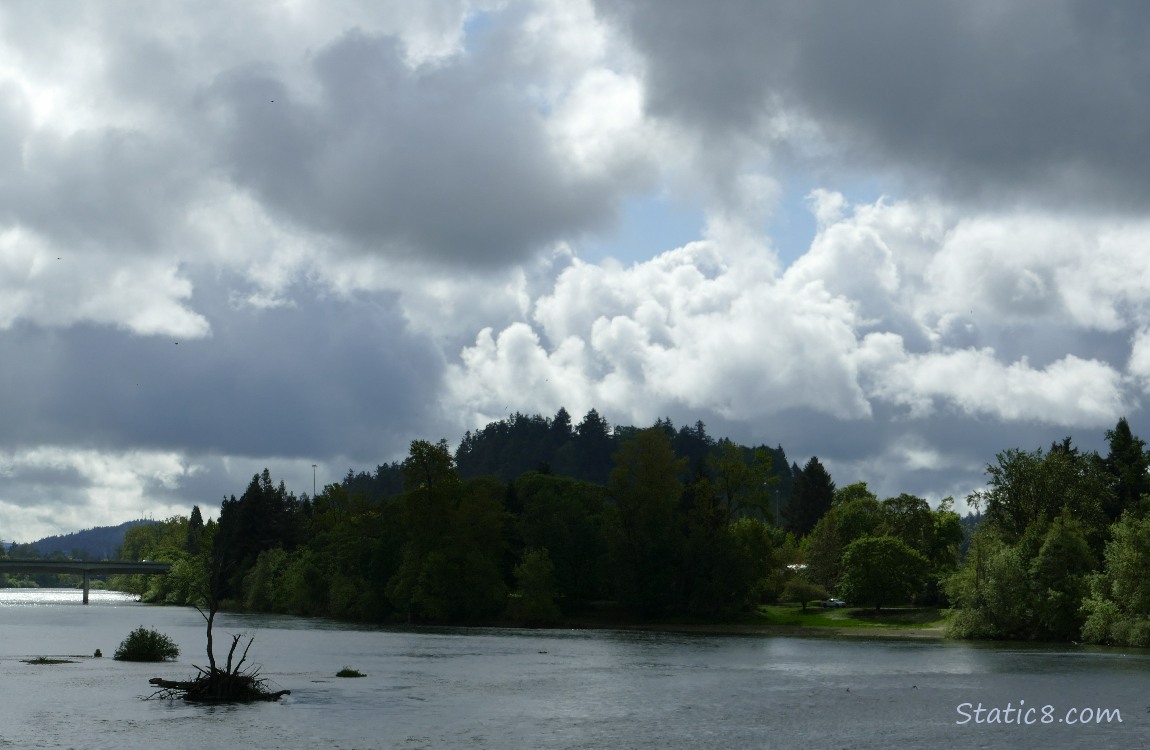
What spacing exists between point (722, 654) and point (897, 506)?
334 feet

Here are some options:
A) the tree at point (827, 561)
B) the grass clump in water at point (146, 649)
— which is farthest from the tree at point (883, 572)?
the grass clump in water at point (146, 649)

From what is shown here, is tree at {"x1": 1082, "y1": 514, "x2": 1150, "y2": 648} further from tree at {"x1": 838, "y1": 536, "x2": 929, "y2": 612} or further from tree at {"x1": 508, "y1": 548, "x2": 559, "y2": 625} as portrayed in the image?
tree at {"x1": 508, "y1": 548, "x2": 559, "y2": 625}

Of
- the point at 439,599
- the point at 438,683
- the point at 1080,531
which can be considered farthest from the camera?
the point at 439,599

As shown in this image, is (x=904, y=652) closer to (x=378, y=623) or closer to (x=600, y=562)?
(x=600, y=562)

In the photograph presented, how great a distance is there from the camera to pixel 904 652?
104000 mm

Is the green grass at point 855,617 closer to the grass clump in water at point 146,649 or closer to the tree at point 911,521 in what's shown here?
the tree at point 911,521

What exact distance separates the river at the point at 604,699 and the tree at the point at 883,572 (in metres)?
44.8

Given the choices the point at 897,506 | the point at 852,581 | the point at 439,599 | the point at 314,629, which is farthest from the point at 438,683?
the point at 897,506

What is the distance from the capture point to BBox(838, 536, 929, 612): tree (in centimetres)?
15550

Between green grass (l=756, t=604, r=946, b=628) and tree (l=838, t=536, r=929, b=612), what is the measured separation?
6.77ft

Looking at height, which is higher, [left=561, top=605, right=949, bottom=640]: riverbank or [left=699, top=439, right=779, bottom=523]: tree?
[left=699, top=439, right=779, bottom=523]: tree

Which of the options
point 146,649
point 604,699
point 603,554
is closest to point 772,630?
point 603,554

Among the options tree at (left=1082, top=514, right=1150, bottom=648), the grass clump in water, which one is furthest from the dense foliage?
the grass clump in water

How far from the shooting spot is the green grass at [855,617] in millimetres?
144125
